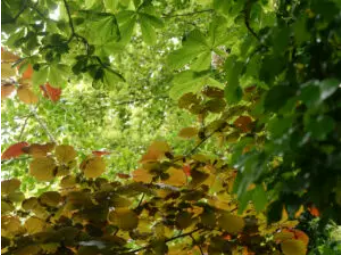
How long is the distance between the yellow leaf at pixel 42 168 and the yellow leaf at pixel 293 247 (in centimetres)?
82

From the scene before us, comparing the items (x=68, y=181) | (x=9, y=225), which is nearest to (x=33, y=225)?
(x=9, y=225)

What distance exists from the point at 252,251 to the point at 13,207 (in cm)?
80

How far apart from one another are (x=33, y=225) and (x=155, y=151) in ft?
1.42

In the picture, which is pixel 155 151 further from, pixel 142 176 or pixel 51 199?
pixel 51 199

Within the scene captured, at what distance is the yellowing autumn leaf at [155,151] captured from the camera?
1294mm

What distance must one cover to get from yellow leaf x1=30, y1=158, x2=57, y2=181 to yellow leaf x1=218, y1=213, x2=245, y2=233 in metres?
0.56

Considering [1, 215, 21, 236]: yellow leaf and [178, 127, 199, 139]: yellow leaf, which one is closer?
[1, 215, 21, 236]: yellow leaf

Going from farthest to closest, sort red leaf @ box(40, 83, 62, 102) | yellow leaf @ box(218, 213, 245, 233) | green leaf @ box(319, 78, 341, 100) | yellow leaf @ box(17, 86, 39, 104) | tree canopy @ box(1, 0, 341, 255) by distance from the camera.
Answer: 1. red leaf @ box(40, 83, 62, 102)
2. yellow leaf @ box(17, 86, 39, 104)
3. yellow leaf @ box(218, 213, 245, 233)
4. tree canopy @ box(1, 0, 341, 255)
5. green leaf @ box(319, 78, 341, 100)

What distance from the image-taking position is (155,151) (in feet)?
4.28

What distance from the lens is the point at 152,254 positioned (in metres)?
1.27

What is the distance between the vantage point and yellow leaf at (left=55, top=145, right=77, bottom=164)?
126cm

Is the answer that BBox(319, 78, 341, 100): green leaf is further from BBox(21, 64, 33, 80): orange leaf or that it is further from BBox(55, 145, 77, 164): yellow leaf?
BBox(21, 64, 33, 80): orange leaf

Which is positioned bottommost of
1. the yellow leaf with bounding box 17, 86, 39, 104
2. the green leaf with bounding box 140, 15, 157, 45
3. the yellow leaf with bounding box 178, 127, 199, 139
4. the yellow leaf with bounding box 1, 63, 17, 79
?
the yellow leaf with bounding box 178, 127, 199, 139

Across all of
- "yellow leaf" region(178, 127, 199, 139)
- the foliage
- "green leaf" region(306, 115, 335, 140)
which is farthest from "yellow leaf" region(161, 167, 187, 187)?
"green leaf" region(306, 115, 335, 140)
